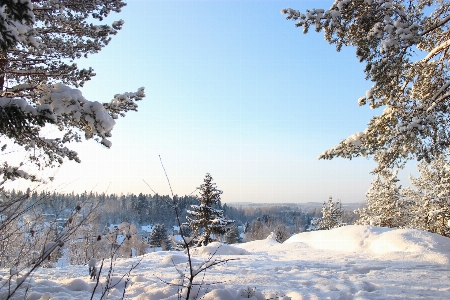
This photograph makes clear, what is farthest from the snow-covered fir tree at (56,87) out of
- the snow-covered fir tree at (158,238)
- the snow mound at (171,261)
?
the snow-covered fir tree at (158,238)

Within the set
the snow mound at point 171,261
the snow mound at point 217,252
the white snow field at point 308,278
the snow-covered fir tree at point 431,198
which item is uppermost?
the snow-covered fir tree at point 431,198

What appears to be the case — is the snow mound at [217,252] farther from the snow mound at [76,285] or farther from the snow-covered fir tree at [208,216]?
the snow-covered fir tree at [208,216]

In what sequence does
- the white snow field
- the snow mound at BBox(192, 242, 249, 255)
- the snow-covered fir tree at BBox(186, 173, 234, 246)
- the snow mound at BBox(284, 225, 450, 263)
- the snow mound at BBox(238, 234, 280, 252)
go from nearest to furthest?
1. the white snow field
2. the snow mound at BBox(284, 225, 450, 263)
3. the snow mound at BBox(192, 242, 249, 255)
4. the snow mound at BBox(238, 234, 280, 252)
5. the snow-covered fir tree at BBox(186, 173, 234, 246)

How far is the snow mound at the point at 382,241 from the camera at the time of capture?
658 cm

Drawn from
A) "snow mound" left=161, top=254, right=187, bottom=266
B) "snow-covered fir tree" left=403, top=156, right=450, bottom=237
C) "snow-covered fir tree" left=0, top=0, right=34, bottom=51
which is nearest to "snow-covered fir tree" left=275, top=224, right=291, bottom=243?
"snow-covered fir tree" left=403, top=156, right=450, bottom=237

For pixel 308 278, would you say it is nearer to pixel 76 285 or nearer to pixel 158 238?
pixel 76 285

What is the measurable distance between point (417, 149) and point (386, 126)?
27.4 inches

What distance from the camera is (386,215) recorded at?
18938mm

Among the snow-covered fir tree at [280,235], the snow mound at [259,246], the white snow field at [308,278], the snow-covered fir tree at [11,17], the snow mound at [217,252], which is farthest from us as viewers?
the snow-covered fir tree at [280,235]

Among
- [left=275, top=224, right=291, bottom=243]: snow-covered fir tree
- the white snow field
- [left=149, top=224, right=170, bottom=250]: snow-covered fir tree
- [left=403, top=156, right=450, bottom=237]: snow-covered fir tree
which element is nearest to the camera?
the white snow field

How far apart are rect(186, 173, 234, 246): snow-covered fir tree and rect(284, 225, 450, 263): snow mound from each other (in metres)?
7.71

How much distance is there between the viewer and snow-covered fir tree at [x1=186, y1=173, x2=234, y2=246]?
56.2ft

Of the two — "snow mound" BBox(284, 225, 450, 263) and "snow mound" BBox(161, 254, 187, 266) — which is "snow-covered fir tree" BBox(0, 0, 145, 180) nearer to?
"snow mound" BBox(161, 254, 187, 266)

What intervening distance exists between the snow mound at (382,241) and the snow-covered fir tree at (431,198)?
6727mm
